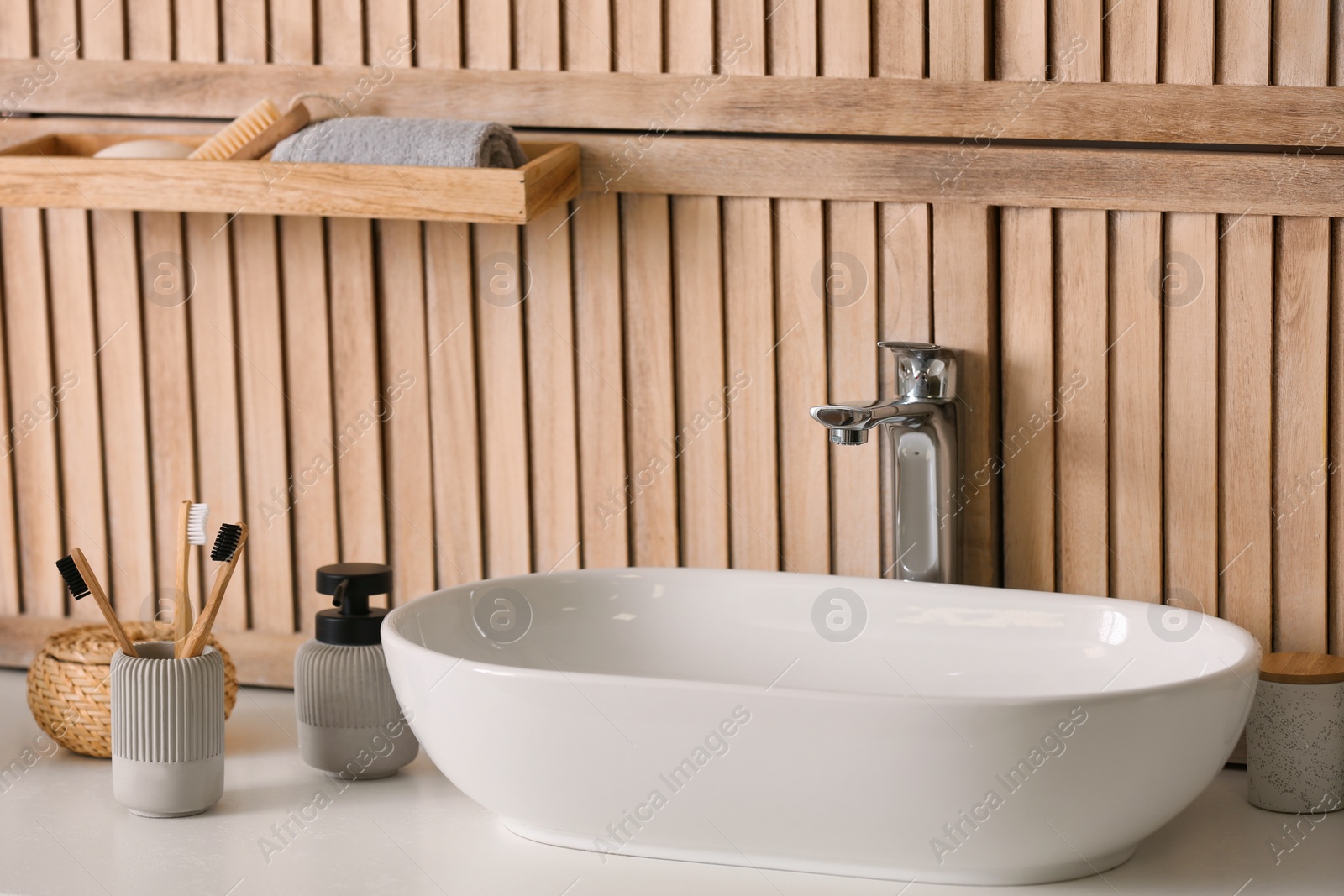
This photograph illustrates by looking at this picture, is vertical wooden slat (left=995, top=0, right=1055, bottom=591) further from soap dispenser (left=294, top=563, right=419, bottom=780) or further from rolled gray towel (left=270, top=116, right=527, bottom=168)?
soap dispenser (left=294, top=563, right=419, bottom=780)

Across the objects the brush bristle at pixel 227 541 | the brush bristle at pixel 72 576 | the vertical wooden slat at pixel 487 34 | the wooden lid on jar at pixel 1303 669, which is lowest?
the wooden lid on jar at pixel 1303 669

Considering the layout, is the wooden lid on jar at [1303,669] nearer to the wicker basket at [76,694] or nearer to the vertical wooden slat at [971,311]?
the vertical wooden slat at [971,311]

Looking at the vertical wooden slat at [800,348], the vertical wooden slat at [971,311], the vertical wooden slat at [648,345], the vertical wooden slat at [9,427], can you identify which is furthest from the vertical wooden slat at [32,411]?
the vertical wooden slat at [971,311]

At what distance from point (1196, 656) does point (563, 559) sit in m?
0.54

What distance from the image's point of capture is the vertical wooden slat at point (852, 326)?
Result: 1171 millimetres

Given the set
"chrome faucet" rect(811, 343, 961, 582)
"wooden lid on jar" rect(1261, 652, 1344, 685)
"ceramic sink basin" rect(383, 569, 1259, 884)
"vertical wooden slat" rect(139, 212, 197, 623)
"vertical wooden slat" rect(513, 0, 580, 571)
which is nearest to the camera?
"ceramic sink basin" rect(383, 569, 1259, 884)

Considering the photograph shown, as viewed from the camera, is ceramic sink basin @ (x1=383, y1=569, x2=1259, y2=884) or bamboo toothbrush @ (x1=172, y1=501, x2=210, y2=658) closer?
ceramic sink basin @ (x1=383, y1=569, x2=1259, y2=884)

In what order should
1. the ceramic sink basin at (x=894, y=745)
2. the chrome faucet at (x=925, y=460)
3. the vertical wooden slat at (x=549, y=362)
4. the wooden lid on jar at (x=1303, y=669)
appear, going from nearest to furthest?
Result: 1. the ceramic sink basin at (x=894, y=745)
2. the wooden lid on jar at (x=1303, y=669)
3. the chrome faucet at (x=925, y=460)
4. the vertical wooden slat at (x=549, y=362)

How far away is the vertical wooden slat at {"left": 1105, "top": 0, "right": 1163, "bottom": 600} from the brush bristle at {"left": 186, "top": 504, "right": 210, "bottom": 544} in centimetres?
70

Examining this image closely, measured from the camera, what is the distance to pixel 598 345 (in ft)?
4.12

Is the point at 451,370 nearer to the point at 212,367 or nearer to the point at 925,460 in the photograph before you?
the point at 212,367

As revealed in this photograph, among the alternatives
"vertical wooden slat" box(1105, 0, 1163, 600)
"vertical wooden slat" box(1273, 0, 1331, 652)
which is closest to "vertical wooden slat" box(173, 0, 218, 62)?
"vertical wooden slat" box(1105, 0, 1163, 600)

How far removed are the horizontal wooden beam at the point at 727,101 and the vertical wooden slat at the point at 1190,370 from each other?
0.13ft

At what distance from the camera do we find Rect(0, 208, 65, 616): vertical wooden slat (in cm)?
137
